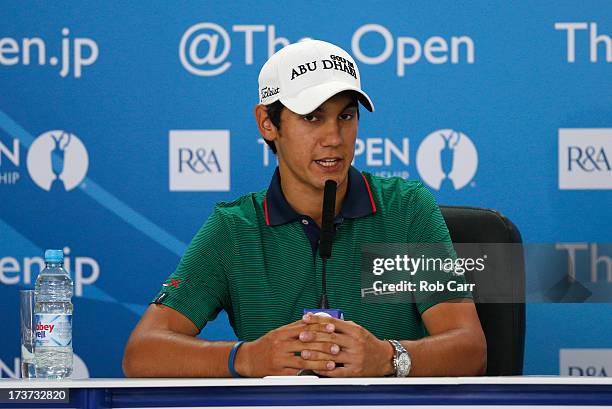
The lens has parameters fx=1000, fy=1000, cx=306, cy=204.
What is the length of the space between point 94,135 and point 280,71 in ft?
4.05

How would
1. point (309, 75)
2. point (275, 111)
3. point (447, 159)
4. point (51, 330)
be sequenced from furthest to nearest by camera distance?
1. point (447, 159)
2. point (275, 111)
3. point (309, 75)
4. point (51, 330)

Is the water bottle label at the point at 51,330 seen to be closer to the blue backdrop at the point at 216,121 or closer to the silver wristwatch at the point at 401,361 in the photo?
the silver wristwatch at the point at 401,361

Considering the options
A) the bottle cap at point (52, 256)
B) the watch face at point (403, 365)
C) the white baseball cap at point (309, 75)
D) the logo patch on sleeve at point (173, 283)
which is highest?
the white baseball cap at point (309, 75)

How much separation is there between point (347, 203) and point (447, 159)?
0.99m

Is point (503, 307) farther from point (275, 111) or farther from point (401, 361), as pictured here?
point (275, 111)

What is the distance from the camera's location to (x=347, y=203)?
242cm

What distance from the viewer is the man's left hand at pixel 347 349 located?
6.33 feet

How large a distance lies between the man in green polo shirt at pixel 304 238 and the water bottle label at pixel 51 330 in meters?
0.24

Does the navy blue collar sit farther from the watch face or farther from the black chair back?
the watch face

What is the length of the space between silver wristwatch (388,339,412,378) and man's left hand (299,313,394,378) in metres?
0.04

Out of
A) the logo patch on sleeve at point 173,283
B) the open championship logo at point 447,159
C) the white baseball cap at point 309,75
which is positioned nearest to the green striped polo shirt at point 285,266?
the logo patch on sleeve at point 173,283

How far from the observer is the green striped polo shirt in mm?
2330

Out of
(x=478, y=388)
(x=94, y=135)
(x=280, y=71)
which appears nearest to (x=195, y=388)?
(x=478, y=388)
